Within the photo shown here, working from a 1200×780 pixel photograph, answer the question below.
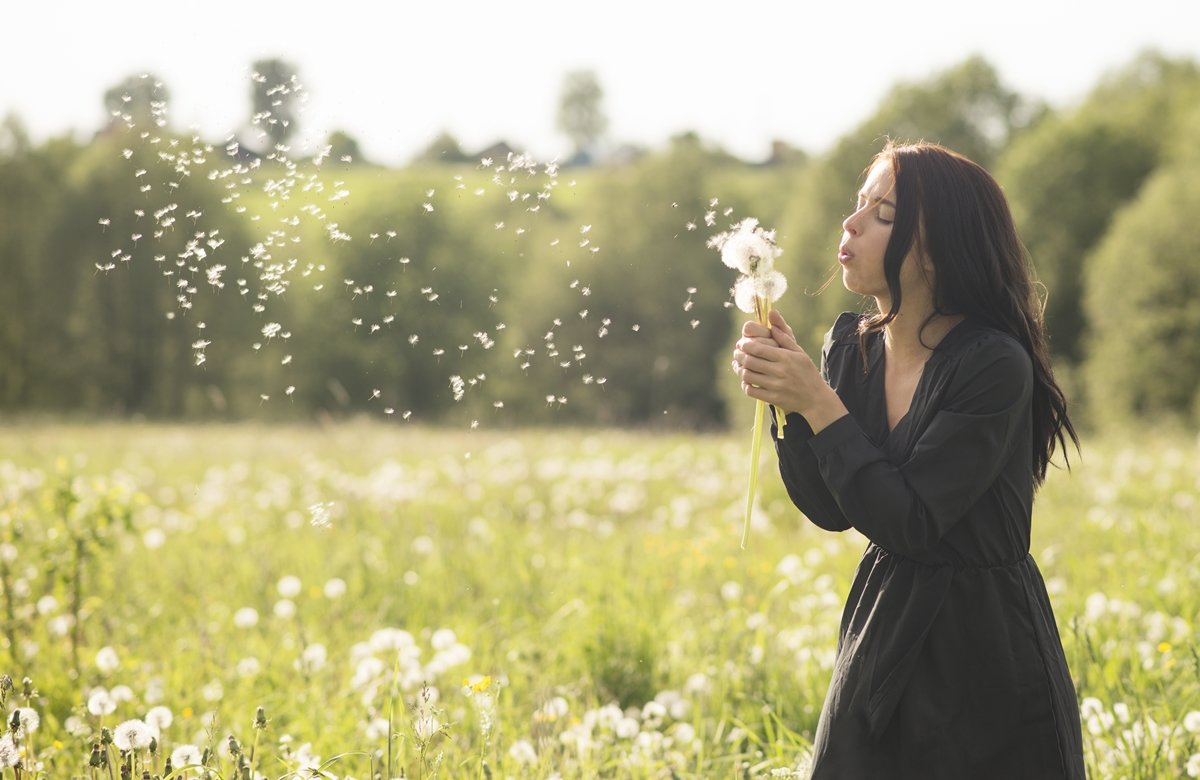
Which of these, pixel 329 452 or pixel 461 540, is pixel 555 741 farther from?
pixel 329 452

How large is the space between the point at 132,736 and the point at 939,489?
1865 millimetres

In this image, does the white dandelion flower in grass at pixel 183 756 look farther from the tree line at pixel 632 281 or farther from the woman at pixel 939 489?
the tree line at pixel 632 281

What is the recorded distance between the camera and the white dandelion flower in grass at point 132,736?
244 centimetres

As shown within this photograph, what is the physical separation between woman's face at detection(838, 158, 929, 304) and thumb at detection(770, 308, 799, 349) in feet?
0.63

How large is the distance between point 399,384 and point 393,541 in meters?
26.7

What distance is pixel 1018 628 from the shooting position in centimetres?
229

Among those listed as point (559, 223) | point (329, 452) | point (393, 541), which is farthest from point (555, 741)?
point (559, 223)

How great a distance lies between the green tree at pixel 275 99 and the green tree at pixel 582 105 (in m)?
62.3

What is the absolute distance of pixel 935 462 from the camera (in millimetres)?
2203

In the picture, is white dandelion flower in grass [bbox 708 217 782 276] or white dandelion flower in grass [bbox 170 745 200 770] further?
white dandelion flower in grass [bbox 170 745 200 770]

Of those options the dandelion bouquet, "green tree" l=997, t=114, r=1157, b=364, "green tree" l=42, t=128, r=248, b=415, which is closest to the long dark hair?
the dandelion bouquet

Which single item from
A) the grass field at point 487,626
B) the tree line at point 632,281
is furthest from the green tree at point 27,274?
the grass field at point 487,626

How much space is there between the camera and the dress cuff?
2.22 m

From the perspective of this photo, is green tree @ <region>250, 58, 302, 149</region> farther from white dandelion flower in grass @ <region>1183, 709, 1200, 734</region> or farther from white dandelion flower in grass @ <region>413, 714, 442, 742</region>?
white dandelion flower in grass @ <region>1183, 709, 1200, 734</region>
